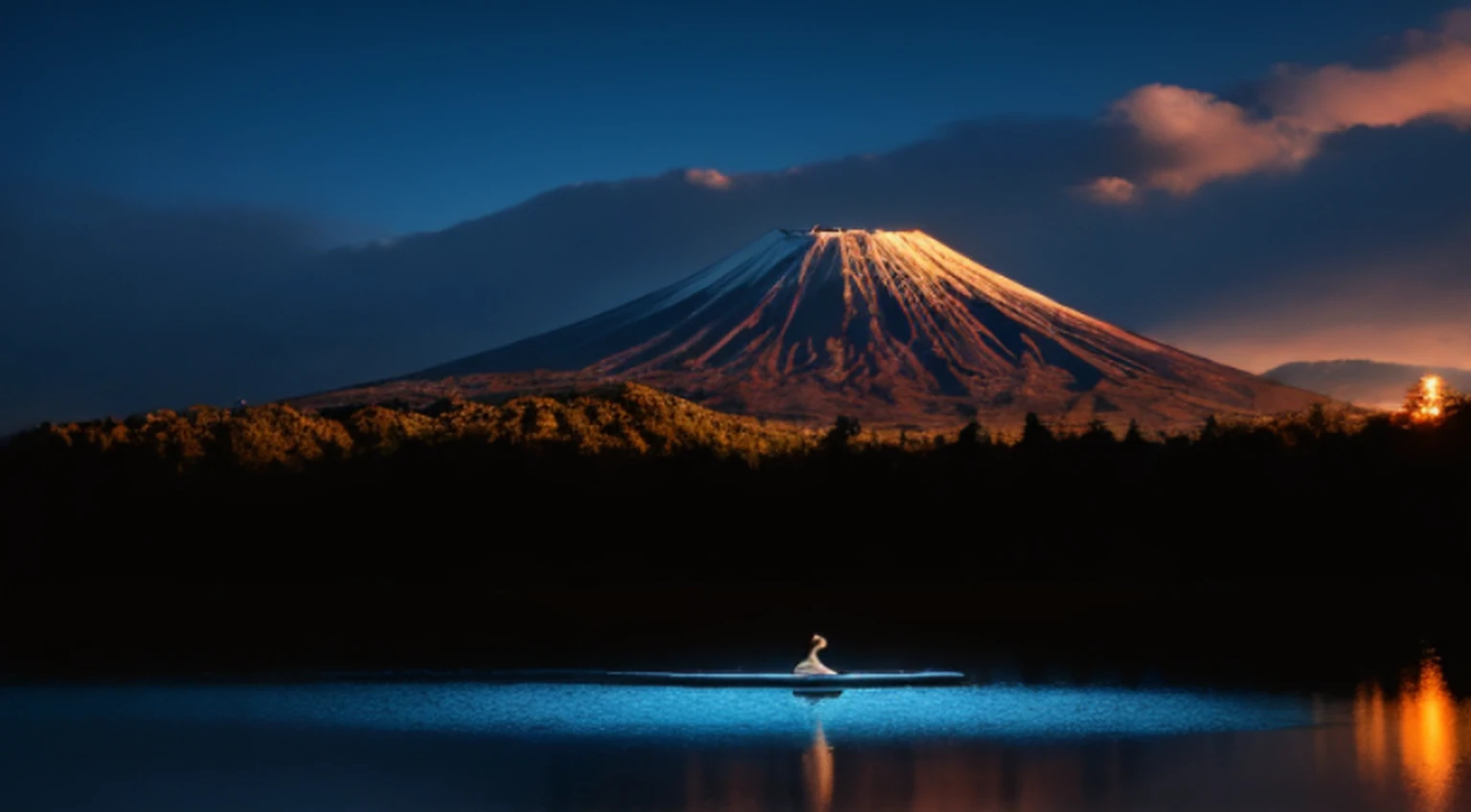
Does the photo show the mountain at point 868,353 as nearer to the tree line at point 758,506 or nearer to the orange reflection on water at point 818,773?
the tree line at point 758,506

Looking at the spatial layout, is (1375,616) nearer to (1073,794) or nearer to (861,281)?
(1073,794)

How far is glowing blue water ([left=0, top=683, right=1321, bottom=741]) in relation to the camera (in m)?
23.1

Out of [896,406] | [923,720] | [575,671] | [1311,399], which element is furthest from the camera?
[1311,399]

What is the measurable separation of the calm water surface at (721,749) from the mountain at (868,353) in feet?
192

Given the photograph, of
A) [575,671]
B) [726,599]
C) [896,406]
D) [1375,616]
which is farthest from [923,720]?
[896,406]

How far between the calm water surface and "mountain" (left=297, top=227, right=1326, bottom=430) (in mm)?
58573

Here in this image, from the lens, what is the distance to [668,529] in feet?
161

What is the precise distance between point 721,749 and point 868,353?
73.1 meters

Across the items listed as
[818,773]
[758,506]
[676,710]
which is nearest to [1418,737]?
[818,773]

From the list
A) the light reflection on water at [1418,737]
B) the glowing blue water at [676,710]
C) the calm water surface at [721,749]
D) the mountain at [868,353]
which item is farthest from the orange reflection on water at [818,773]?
the mountain at [868,353]

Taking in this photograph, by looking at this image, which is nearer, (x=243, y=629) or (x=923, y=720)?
(x=923, y=720)

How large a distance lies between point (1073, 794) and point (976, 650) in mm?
12882

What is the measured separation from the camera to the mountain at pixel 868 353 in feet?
288

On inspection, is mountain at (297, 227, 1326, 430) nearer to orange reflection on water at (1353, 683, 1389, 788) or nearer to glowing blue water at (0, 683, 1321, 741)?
glowing blue water at (0, 683, 1321, 741)
